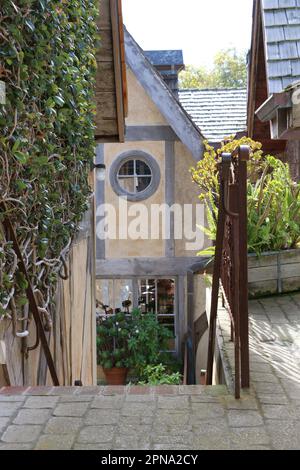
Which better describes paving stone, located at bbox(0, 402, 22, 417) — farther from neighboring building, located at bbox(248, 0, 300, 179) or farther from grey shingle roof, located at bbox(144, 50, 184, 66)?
grey shingle roof, located at bbox(144, 50, 184, 66)

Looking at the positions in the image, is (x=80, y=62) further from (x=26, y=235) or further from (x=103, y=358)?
(x=103, y=358)

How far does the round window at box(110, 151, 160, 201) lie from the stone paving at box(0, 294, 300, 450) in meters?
8.34

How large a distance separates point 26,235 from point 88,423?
4.12ft

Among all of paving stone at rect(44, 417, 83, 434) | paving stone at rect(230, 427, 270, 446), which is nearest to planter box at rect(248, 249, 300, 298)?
paving stone at rect(230, 427, 270, 446)

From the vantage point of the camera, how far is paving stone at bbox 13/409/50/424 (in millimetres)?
2732

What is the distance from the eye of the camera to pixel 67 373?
5.25 m

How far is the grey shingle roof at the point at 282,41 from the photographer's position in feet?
21.8

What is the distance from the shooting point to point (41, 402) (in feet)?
9.81

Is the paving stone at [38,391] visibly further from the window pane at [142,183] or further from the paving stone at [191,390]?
the window pane at [142,183]

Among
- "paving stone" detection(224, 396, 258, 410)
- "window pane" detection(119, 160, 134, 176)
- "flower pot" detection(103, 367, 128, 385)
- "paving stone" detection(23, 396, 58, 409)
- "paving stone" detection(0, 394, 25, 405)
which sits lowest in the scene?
"flower pot" detection(103, 367, 128, 385)

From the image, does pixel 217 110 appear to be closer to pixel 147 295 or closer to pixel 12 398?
pixel 147 295

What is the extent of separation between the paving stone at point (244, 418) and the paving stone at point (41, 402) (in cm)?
84

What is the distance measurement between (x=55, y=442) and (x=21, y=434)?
177mm

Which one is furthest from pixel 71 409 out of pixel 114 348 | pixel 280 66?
pixel 114 348
